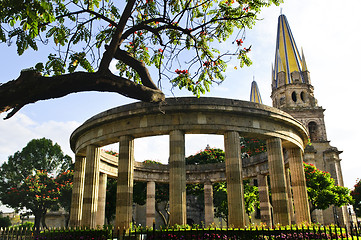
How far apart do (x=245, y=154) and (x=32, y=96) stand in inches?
2085

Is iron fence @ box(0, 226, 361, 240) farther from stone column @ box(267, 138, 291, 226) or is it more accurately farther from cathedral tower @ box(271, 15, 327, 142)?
cathedral tower @ box(271, 15, 327, 142)

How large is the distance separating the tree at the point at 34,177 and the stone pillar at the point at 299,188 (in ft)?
128

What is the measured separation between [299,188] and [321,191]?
14325 mm

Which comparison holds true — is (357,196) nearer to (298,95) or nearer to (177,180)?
(298,95)

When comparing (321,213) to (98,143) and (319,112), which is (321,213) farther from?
(98,143)

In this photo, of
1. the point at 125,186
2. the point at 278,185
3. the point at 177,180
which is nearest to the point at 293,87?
the point at 278,185

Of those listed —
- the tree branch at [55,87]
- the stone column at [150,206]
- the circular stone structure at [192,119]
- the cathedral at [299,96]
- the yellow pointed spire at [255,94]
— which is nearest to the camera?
the tree branch at [55,87]

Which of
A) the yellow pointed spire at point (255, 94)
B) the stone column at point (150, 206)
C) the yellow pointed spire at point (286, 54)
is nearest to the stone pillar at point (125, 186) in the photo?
the stone column at point (150, 206)

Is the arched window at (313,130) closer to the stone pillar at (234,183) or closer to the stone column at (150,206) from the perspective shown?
the stone column at (150,206)

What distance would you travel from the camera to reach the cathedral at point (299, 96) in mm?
60531

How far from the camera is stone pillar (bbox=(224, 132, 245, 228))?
18141mm

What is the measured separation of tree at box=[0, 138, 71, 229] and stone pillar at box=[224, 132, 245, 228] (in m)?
38.2

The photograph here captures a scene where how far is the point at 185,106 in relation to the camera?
63.5 ft

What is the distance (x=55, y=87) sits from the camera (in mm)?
A: 8516
